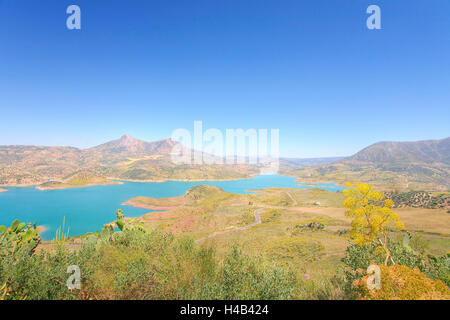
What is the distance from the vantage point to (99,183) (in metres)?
188

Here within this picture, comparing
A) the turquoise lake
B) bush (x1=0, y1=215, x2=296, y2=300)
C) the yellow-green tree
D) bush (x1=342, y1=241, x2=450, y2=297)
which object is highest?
the yellow-green tree

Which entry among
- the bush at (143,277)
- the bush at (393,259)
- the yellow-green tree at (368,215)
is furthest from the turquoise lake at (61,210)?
the yellow-green tree at (368,215)

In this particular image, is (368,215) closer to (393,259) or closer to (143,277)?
(393,259)

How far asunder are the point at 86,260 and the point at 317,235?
50458mm

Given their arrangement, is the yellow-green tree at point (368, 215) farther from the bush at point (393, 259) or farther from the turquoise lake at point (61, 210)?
the turquoise lake at point (61, 210)

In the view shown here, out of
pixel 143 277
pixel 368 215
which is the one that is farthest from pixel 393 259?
pixel 143 277

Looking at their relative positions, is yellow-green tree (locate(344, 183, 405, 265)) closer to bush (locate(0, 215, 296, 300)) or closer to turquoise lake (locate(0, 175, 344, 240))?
bush (locate(0, 215, 296, 300))

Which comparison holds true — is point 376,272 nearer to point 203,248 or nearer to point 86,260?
point 203,248

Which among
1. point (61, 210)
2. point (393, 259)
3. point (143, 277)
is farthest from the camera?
point (61, 210)

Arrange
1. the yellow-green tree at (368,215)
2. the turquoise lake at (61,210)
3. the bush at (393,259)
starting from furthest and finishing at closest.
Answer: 1. the turquoise lake at (61,210)
2. the bush at (393,259)
3. the yellow-green tree at (368,215)

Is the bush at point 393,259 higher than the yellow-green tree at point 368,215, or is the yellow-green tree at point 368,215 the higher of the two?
the yellow-green tree at point 368,215

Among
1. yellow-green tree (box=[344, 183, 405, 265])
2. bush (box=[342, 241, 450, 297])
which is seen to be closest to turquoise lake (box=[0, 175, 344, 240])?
bush (box=[342, 241, 450, 297])
